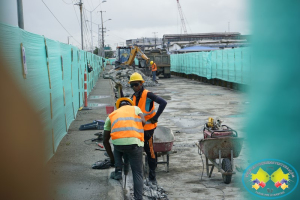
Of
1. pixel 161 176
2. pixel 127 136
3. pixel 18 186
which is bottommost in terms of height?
pixel 161 176

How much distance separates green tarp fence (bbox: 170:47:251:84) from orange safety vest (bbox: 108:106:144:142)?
13.5m

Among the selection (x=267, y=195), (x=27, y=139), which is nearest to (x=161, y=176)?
(x=27, y=139)

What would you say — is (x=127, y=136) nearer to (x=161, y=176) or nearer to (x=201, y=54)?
(x=161, y=176)

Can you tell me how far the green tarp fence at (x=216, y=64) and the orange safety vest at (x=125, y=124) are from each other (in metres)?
13.5

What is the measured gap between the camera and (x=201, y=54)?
35312 mm

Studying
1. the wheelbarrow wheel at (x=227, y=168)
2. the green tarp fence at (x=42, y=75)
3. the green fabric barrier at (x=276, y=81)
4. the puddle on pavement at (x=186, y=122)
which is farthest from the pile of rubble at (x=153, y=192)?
the puddle on pavement at (x=186, y=122)

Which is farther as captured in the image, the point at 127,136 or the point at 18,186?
the point at 127,136

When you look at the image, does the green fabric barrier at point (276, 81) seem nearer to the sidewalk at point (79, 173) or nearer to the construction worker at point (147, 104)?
the sidewalk at point (79, 173)

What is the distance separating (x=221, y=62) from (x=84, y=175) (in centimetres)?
2337

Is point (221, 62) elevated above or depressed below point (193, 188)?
above

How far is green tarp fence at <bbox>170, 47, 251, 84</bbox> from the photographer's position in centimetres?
2452

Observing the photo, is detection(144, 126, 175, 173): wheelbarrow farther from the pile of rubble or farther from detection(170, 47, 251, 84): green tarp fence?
detection(170, 47, 251, 84): green tarp fence

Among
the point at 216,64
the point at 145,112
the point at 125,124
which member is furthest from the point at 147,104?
the point at 216,64

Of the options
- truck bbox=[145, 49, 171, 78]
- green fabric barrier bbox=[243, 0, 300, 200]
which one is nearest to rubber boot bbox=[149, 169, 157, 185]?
green fabric barrier bbox=[243, 0, 300, 200]
